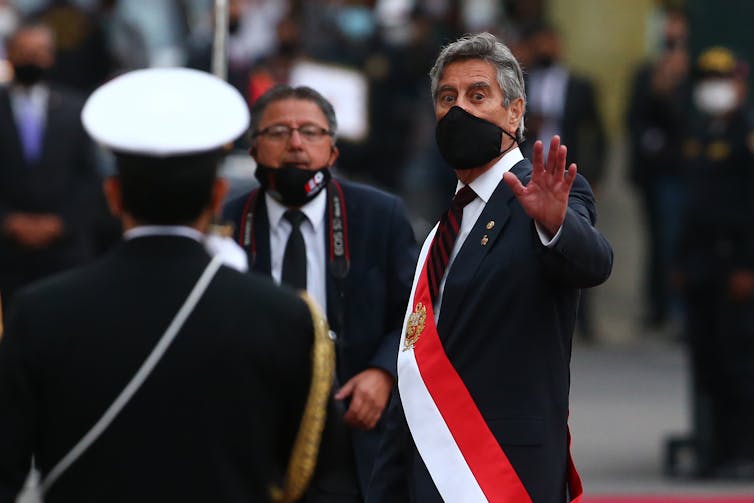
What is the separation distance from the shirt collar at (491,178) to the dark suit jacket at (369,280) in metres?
0.79

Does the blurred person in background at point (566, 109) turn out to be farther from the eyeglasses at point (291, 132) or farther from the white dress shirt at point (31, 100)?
the eyeglasses at point (291, 132)

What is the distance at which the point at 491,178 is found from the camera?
5.61 meters

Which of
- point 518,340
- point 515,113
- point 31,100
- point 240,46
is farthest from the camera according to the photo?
point 240,46

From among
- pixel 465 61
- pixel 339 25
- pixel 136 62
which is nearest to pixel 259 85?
pixel 465 61

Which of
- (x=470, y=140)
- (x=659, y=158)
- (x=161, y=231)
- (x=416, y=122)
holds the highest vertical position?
(x=161, y=231)

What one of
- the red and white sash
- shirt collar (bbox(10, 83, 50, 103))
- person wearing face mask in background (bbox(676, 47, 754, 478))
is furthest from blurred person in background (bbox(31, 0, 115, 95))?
the red and white sash

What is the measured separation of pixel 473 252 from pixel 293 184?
3.23 ft

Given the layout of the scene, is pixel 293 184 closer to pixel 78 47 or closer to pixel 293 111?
pixel 293 111

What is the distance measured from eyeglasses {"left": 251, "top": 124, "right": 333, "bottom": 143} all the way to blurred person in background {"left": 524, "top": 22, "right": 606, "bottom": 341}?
8.47 meters

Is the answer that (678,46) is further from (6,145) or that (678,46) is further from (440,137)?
(440,137)

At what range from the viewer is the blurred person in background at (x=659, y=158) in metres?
15.4

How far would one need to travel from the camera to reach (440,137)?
5.61 meters

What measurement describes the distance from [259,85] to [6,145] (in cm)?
166

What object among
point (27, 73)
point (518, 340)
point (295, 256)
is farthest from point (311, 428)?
point (27, 73)
